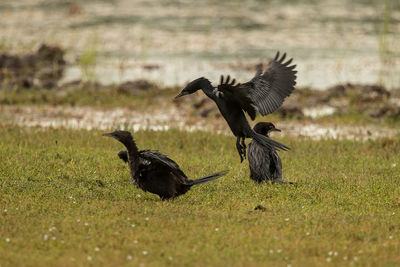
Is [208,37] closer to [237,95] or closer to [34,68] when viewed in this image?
[34,68]

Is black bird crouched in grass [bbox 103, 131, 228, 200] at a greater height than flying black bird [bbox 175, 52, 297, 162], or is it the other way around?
flying black bird [bbox 175, 52, 297, 162]

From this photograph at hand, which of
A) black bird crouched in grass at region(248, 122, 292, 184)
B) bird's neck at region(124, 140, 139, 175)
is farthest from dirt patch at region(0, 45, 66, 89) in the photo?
bird's neck at region(124, 140, 139, 175)

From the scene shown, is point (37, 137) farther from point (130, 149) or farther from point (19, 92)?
point (19, 92)

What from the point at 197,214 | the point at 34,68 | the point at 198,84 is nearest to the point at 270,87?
the point at 198,84

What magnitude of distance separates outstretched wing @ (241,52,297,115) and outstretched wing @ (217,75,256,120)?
0.80 metres

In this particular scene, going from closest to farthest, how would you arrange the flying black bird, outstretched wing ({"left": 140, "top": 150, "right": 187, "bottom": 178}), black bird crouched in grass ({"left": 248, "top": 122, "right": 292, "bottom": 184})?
1. outstretched wing ({"left": 140, "top": 150, "right": 187, "bottom": 178})
2. the flying black bird
3. black bird crouched in grass ({"left": 248, "top": 122, "right": 292, "bottom": 184})

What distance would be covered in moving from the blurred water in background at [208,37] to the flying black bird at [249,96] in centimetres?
1001

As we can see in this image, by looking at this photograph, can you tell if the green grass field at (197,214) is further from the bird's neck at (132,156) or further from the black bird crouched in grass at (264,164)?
the bird's neck at (132,156)

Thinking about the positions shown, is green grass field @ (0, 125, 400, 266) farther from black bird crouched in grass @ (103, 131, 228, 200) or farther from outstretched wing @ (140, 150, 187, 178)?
outstretched wing @ (140, 150, 187, 178)

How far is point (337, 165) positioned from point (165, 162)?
4.73m

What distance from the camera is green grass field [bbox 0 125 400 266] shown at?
7.28 metres

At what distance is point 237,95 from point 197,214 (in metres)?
1.91

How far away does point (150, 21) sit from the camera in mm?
39094

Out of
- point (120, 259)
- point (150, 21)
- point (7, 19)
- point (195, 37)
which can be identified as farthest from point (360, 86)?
point (7, 19)
